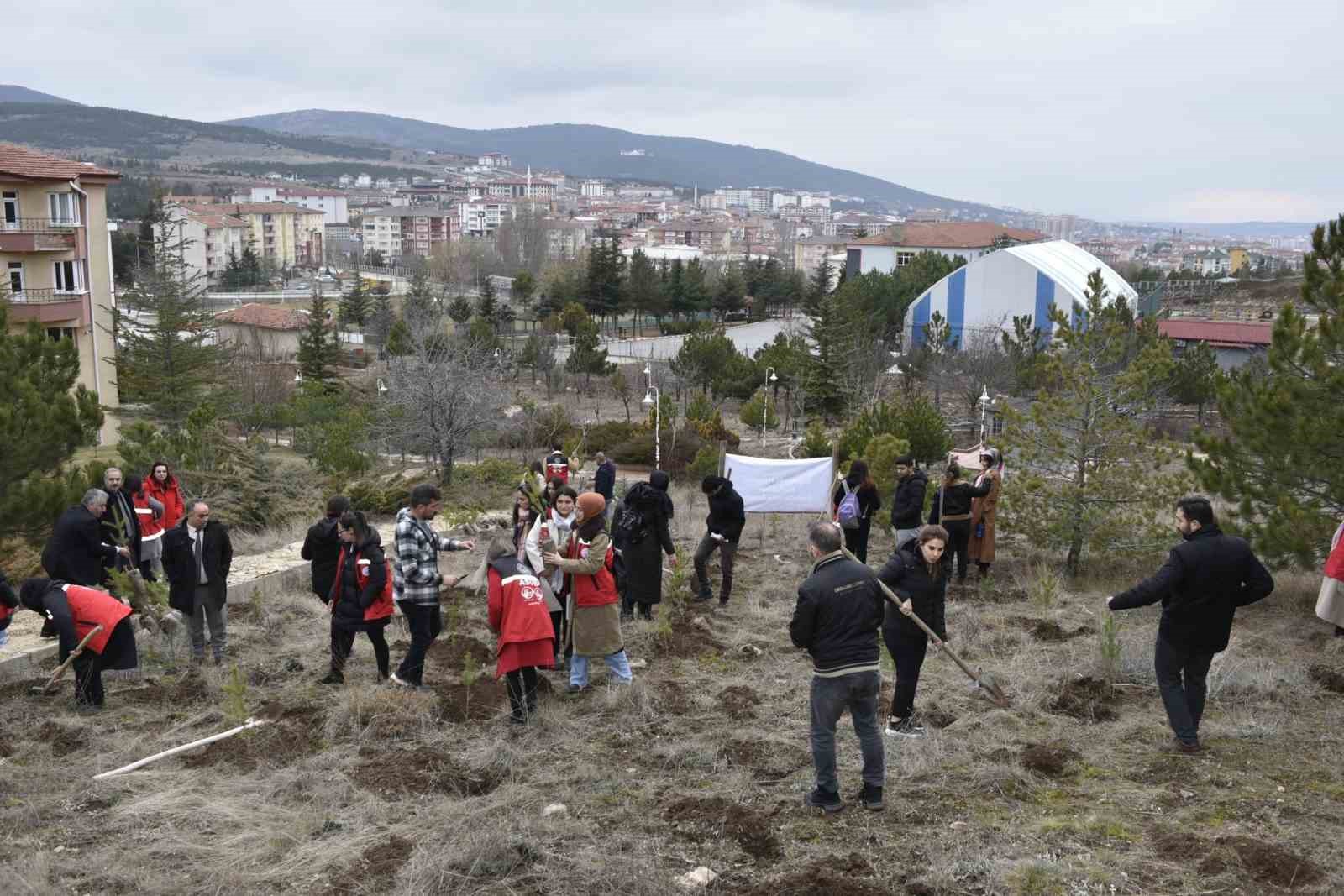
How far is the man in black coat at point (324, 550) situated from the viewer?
7562 millimetres

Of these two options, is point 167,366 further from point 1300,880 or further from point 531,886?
point 1300,880

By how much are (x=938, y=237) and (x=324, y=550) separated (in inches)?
3347

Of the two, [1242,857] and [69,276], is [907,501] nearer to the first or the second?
[1242,857]

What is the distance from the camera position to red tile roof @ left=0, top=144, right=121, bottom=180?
28.2 m

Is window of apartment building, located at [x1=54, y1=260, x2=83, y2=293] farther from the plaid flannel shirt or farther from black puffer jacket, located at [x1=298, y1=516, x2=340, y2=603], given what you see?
the plaid flannel shirt

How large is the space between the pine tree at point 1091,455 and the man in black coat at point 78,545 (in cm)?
821

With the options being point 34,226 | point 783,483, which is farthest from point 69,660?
point 34,226

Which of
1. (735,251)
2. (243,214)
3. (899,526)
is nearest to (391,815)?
(899,526)

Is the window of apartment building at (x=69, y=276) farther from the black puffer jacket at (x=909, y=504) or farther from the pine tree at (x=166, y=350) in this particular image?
the black puffer jacket at (x=909, y=504)

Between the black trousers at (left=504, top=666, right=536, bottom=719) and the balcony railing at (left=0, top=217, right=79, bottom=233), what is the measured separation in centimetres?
2726

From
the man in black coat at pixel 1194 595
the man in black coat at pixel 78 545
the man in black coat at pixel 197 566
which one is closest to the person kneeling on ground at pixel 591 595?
the man in black coat at pixel 197 566

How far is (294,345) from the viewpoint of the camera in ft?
182

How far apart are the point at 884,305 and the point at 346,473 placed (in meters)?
37.6

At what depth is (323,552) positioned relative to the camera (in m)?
7.68
